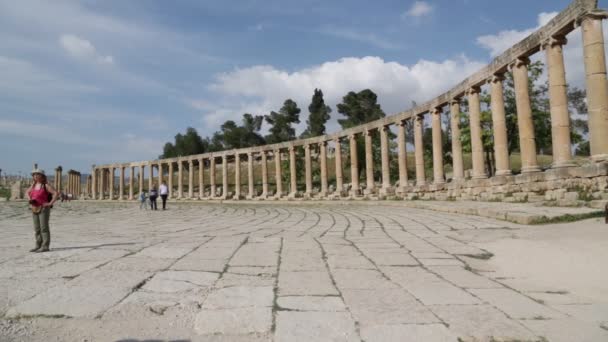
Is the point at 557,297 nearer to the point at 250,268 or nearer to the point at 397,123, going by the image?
the point at 250,268

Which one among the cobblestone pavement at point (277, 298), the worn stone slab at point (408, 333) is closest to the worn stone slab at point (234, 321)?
the cobblestone pavement at point (277, 298)

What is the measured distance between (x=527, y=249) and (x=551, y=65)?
1010 centimetres

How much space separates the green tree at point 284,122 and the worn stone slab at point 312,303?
74.5 meters

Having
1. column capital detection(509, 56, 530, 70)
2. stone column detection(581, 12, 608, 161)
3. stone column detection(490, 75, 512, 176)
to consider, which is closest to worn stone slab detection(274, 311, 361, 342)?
stone column detection(581, 12, 608, 161)

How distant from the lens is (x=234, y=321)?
2854 mm

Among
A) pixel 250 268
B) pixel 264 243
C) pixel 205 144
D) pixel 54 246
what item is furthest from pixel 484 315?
pixel 205 144

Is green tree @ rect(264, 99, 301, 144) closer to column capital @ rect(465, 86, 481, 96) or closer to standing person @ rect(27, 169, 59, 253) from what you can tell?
column capital @ rect(465, 86, 481, 96)

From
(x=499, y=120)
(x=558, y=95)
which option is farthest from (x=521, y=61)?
(x=499, y=120)

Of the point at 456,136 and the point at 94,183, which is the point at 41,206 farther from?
the point at 94,183

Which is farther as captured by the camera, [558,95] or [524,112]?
[524,112]

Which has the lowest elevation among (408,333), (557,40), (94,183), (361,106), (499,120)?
(408,333)

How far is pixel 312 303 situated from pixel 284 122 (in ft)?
248

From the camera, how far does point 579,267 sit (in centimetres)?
435

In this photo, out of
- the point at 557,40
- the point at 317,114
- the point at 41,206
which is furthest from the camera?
the point at 317,114
